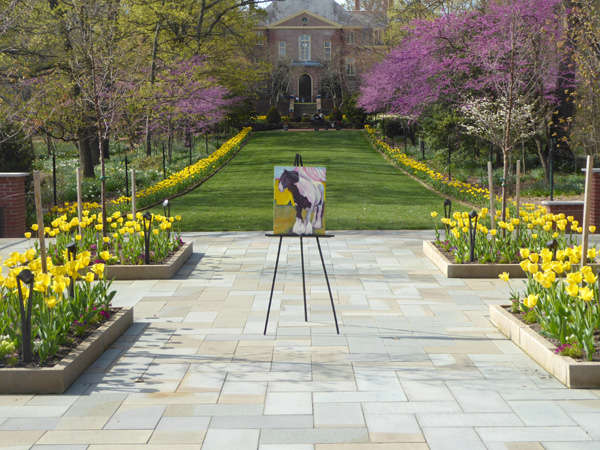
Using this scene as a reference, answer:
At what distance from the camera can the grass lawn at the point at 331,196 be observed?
1571cm

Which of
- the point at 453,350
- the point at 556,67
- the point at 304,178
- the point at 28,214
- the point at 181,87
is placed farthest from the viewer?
the point at 181,87

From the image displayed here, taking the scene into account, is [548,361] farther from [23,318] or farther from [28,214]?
[28,214]

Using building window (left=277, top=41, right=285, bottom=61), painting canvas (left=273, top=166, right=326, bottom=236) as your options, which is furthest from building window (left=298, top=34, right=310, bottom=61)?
painting canvas (left=273, top=166, right=326, bottom=236)

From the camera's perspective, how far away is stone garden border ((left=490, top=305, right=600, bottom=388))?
17.5ft

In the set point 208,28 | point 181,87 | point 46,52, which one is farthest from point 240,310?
point 208,28

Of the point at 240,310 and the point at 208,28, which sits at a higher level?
the point at 208,28

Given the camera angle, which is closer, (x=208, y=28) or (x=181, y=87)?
(x=181, y=87)

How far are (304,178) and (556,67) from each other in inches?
688

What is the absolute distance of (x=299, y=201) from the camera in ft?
25.1

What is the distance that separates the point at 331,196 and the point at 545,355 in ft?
49.2

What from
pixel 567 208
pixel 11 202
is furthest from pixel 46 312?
pixel 567 208

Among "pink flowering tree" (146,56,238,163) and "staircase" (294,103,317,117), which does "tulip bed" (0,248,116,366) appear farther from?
"staircase" (294,103,317,117)

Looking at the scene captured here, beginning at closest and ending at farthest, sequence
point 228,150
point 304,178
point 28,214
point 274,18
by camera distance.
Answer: point 304,178 → point 28,214 → point 228,150 → point 274,18

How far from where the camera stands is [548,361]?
18.9 feet
